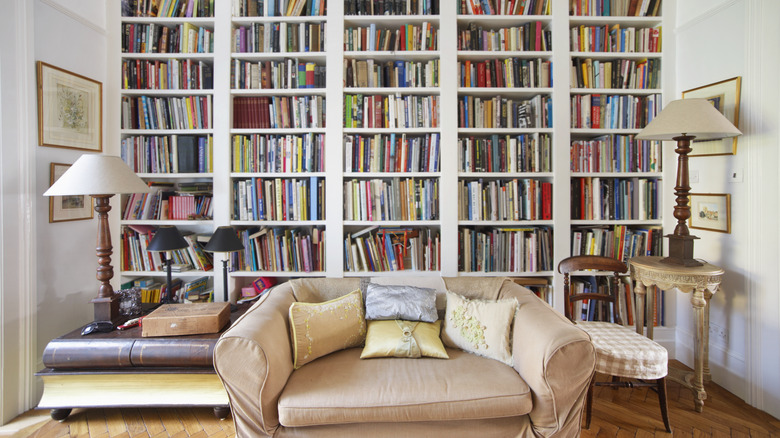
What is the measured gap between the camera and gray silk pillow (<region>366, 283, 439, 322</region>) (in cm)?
202

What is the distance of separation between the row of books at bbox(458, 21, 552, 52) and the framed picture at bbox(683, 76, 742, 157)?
1042 millimetres

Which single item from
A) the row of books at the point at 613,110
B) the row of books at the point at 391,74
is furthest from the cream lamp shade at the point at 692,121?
the row of books at the point at 391,74

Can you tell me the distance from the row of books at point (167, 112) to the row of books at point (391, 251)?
1403 millimetres

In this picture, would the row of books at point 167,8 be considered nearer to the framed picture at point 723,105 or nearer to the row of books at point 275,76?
the row of books at point 275,76

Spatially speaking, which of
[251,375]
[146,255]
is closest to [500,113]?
[251,375]

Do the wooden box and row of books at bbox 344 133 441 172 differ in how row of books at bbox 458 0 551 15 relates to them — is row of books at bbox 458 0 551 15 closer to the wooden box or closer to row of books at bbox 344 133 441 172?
row of books at bbox 344 133 441 172

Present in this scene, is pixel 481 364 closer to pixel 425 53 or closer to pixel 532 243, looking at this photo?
pixel 532 243

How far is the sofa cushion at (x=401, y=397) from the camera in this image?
1.53 m

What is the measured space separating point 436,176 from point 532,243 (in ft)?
2.79

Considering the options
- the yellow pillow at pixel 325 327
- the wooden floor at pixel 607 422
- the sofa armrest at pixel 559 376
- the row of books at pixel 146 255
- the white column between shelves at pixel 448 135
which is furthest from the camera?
the row of books at pixel 146 255

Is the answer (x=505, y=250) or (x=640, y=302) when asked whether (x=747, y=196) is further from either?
(x=505, y=250)

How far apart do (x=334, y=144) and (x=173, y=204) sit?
4.17 feet

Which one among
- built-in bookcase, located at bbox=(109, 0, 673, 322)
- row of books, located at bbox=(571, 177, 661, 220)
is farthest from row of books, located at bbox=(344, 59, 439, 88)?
row of books, located at bbox=(571, 177, 661, 220)

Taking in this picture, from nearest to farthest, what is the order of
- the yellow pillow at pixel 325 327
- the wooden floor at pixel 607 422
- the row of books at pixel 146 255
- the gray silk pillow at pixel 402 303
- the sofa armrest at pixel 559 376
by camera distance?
the sofa armrest at pixel 559 376
the yellow pillow at pixel 325 327
the wooden floor at pixel 607 422
the gray silk pillow at pixel 402 303
the row of books at pixel 146 255
